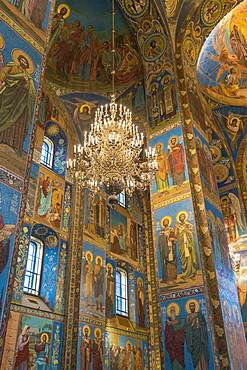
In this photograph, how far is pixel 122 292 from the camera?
13266 millimetres

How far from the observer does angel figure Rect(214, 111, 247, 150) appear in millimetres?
15469

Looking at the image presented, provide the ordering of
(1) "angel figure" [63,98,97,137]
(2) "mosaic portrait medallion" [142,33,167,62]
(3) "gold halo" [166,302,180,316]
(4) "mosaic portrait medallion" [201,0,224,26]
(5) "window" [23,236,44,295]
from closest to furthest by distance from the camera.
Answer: (3) "gold halo" [166,302,180,316], (5) "window" [23,236,44,295], (4) "mosaic portrait medallion" [201,0,224,26], (2) "mosaic portrait medallion" [142,33,167,62], (1) "angel figure" [63,98,97,137]

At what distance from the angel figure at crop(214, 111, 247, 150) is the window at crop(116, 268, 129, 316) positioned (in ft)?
23.6

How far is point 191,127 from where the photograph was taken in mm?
10016

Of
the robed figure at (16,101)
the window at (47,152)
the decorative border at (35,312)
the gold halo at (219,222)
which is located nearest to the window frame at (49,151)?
the window at (47,152)

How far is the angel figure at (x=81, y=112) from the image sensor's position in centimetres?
1301

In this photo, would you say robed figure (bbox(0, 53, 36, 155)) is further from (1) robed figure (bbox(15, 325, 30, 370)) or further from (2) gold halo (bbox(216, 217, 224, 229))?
(2) gold halo (bbox(216, 217, 224, 229))

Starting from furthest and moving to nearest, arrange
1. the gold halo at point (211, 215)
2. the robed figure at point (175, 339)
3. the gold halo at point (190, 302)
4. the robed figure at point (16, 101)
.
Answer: the gold halo at point (211, 215) < the gold halo at point (190, 302) < the robed figure at point (175, 339) < the robed figure at point (16, 101)

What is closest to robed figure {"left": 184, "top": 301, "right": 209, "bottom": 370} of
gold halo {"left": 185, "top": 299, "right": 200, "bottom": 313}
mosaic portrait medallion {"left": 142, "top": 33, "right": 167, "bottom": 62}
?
gold halo {"left": 185, "top": 299, "right": 200, "bottom": 313}

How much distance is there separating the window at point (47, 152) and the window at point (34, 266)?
256 cm

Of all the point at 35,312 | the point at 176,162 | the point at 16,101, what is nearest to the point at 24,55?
the point at 16,101

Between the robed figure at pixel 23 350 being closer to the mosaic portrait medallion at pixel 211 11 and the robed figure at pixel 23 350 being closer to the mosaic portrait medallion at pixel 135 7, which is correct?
the mosaic portrait medallion at pixel 135 7

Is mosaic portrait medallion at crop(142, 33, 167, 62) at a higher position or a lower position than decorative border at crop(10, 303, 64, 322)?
higher

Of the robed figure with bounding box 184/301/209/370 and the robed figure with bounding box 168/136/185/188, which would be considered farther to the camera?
the robed figure with bounding box 168/136/185/188
